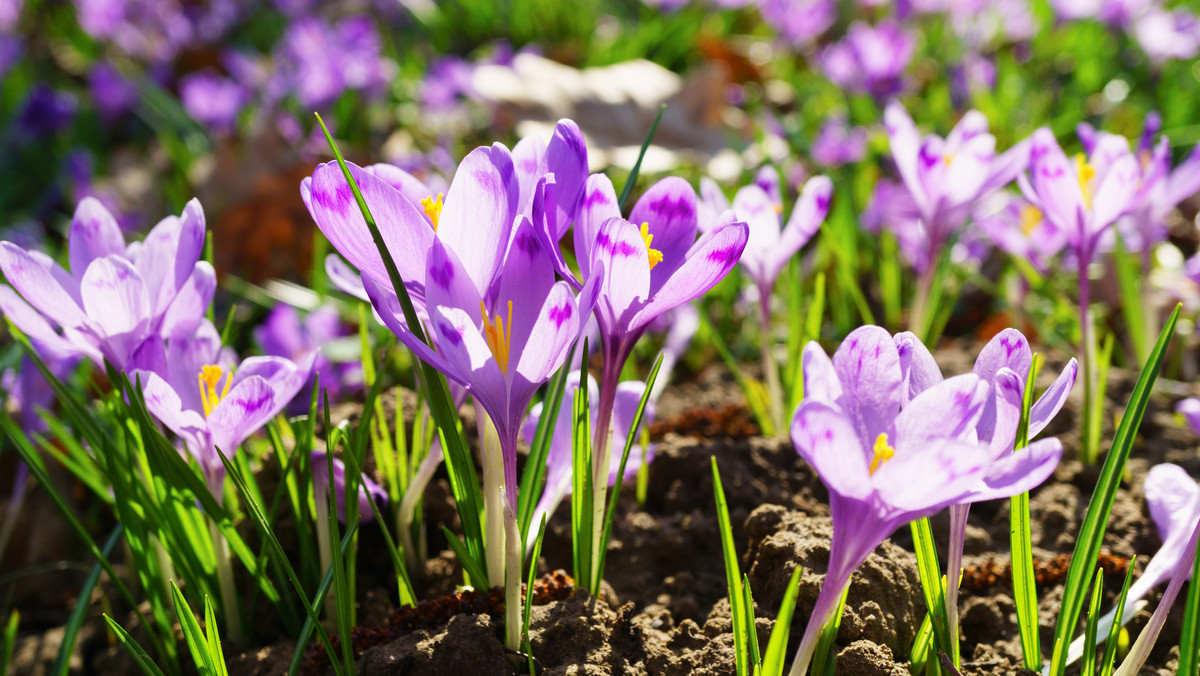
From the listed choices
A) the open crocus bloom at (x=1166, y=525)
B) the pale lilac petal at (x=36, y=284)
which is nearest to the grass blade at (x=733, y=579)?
the open crocus bloom at (x=1166, y=525)

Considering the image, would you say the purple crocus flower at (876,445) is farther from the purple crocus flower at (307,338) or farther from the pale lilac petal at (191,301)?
the purple crocus flower at (307,338)

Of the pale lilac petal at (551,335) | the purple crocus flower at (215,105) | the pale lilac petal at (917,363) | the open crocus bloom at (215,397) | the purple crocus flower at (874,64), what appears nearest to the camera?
the pale lilac petal at (551,335)

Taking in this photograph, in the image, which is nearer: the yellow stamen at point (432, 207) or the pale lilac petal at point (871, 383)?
the pale lilac petal at point (871, 383)

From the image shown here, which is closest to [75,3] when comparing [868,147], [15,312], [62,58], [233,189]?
[62,58]

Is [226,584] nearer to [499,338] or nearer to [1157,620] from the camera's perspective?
[499,338]

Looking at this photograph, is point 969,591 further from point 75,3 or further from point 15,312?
point 75,3

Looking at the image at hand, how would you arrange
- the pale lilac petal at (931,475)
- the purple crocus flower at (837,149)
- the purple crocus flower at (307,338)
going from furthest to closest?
the purple crocus flower at (837,149) < the purple crocus flower at (307,338) < the pale lilac petal at (931,475)
